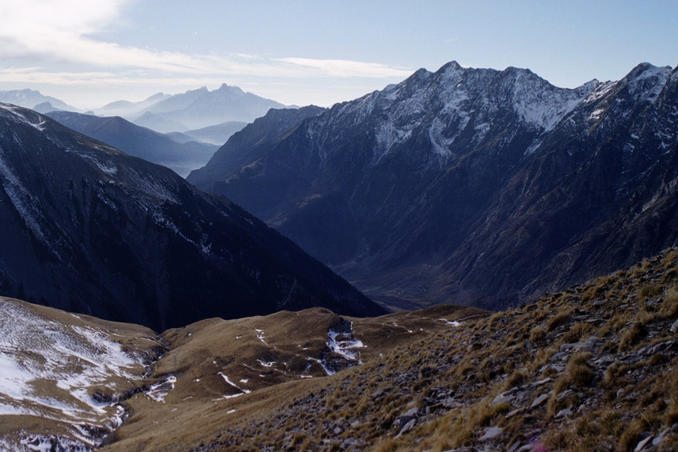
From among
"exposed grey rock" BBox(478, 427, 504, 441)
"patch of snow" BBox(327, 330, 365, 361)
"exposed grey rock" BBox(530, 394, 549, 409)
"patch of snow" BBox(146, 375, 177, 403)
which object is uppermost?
"exposed grey rock" BBox(530, 394, 549, 409)

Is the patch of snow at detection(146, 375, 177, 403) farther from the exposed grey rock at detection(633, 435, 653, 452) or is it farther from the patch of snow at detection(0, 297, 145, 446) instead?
the exposed grey rock at detection(633, 435, 653, 452)

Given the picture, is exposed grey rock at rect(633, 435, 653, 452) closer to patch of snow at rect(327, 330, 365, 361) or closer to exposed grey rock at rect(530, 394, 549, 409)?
exposed grey rock at rect(530, 394, 549, 409)

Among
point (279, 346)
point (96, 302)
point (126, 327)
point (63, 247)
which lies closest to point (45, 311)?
point (126, 327)

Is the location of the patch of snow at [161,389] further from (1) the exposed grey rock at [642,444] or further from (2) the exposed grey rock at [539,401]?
(1) the exposed grey rock at [642,444]

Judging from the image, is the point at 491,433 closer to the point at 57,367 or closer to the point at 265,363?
the point at 265,363

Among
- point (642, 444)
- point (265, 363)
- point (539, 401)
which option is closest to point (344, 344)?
point (265, 363)

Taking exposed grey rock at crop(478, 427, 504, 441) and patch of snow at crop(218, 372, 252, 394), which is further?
patch of snow at crop(218, 372, 252, 394)

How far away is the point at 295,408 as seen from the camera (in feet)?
110

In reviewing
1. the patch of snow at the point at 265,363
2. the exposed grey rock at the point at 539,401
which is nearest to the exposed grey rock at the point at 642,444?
the exposed grey rock at the point at 539,401

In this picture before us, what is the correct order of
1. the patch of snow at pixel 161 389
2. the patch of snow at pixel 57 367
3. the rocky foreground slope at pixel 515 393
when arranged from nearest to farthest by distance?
the rocky foreground slope at pixel 515 393, the patch of snow at pixel 57 367, the patch of snow at pixel 161 389

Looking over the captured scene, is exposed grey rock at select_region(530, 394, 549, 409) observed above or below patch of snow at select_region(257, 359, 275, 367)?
above

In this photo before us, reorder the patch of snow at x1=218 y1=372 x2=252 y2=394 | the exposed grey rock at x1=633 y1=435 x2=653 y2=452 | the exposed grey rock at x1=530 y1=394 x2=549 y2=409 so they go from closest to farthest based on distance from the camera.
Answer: the exposed grey rock at x1=633 y1=435 x2=653 y2=452
the exposed grey rock at x1=530 y1=394 x2=549 y2=409
the patch of snow at x1=218 y1=372 x2=252 y2=394

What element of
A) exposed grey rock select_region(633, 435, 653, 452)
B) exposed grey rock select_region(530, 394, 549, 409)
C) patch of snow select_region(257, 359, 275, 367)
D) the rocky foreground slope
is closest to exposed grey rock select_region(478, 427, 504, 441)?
the rocky foreground slope

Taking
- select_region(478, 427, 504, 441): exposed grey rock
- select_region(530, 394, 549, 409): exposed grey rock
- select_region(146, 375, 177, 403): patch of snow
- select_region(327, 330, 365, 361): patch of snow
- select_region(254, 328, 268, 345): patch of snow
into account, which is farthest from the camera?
select_region(254, 328, 268, 345): patch of snow
